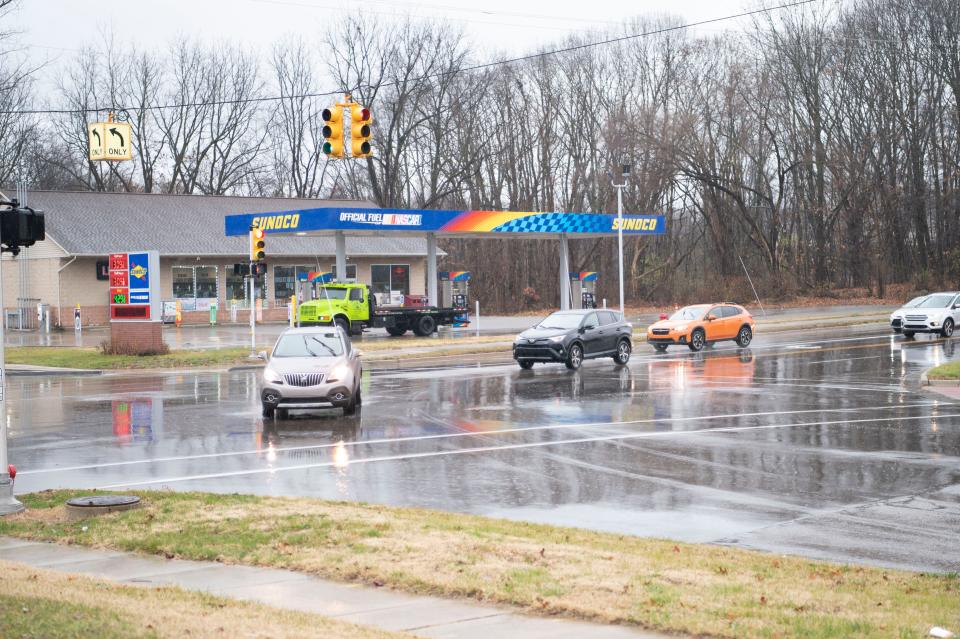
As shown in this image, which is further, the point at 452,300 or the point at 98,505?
the point at 452,300

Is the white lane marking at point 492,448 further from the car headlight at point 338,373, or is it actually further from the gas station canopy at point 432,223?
the gas station canopy at point 432,223

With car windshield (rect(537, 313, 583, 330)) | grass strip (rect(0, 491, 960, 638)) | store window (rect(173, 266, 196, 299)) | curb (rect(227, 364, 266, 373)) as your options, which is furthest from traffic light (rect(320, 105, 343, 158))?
store window (rect(173, 266, 196, 299))

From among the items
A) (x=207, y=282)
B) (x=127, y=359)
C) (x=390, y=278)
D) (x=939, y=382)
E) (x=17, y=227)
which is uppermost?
(x=390, y=278)

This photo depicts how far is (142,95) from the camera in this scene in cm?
7656

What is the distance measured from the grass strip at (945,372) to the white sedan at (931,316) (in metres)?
13.9

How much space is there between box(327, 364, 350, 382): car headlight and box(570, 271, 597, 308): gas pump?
3225cm

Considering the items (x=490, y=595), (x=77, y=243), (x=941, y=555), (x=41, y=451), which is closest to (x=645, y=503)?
(x=941, y=555)

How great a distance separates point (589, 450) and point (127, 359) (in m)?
21.7

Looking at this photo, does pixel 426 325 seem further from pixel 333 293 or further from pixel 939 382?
pixel 939 382

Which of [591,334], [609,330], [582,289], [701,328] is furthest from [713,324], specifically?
[582,289]

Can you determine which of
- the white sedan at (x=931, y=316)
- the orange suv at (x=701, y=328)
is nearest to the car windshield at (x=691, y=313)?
the orange suv at (x=701, y=328)

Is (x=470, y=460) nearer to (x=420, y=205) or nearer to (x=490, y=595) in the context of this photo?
(x=490, y=595)

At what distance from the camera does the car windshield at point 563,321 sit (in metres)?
29.9

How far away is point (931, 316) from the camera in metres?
39.1
